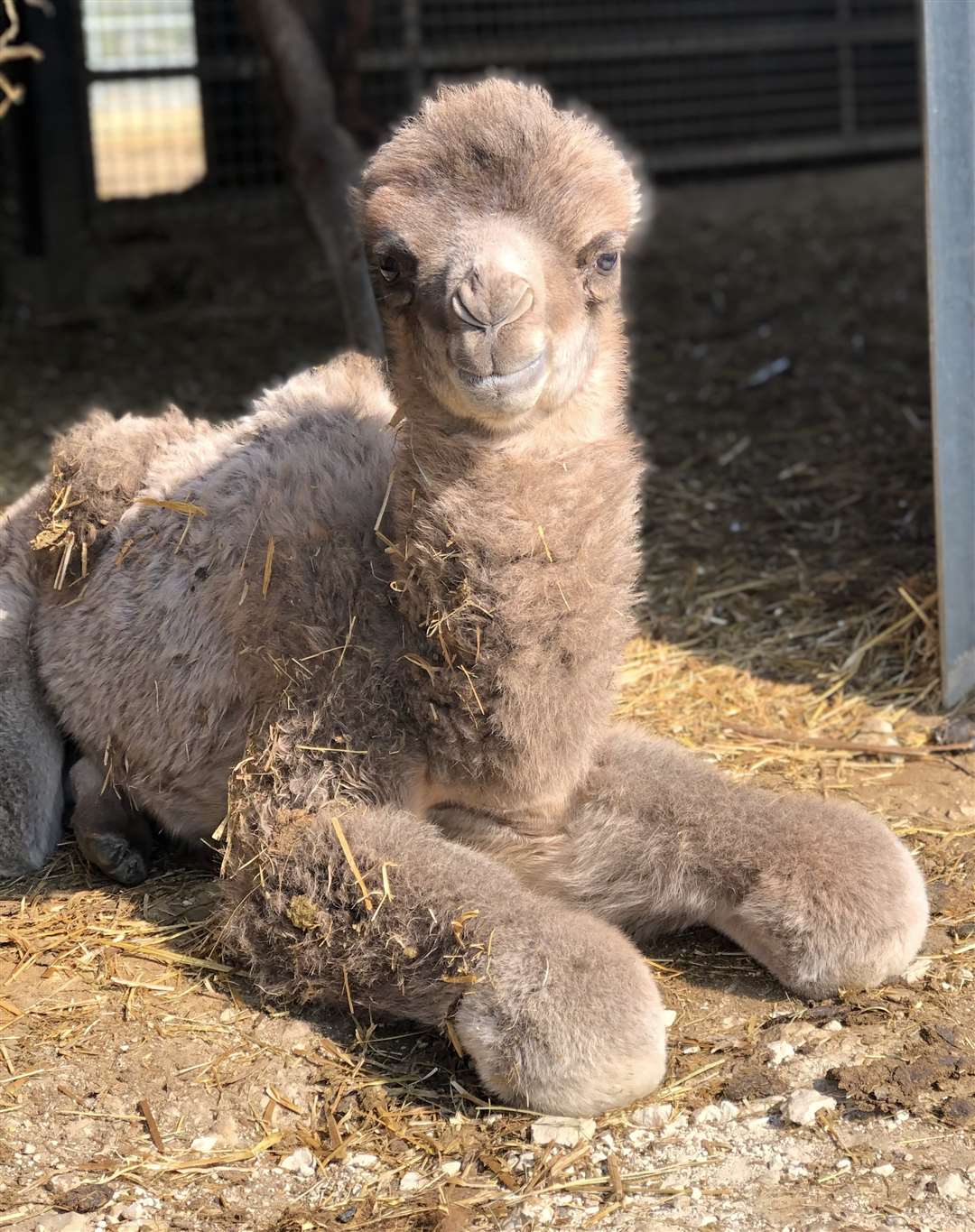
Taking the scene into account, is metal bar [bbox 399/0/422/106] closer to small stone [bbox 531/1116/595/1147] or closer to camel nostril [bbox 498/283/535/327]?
camel nostril [bbox 498/283/535/327]

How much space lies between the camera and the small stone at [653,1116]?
252 centimetres

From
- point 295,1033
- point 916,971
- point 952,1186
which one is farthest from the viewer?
point 916,971

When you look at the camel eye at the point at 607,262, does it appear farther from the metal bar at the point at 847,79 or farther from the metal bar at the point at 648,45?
the metal bar at the point at 847,79

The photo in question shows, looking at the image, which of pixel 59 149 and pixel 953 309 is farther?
pixel 59 149

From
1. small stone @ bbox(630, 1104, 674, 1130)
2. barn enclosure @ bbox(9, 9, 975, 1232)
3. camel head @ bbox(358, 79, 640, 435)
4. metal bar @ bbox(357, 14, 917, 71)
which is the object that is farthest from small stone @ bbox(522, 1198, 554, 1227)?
metal bar @ bbox(357, 14, 917, 71)

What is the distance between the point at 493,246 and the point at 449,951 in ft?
3.90

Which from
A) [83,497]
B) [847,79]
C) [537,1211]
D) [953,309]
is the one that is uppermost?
[847,79]

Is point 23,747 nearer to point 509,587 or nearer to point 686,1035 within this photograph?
point 509,587

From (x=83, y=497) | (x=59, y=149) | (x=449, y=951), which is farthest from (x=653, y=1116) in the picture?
(x=59, y=149)

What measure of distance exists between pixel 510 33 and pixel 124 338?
383 centimetres

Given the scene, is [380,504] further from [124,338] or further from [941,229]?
[124,338]

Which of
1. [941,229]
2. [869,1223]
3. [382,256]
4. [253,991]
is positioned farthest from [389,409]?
[869,1223]

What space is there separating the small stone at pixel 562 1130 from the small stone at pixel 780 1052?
366mm

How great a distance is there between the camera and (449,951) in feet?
8.51
